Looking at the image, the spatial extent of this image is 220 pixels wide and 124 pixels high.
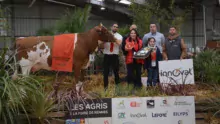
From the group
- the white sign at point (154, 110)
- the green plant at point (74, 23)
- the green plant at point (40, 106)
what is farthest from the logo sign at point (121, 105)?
the green plant at point (74, 23)

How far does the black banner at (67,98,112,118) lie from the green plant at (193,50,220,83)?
387 centimetres

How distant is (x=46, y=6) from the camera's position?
21.7 meters

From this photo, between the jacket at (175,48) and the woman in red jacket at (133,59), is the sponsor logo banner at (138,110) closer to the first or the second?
the woman in red jacket at (133,59)

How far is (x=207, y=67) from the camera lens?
8.53 m

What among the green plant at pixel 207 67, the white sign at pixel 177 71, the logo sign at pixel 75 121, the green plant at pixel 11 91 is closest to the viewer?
the green plant at pixel 11 91

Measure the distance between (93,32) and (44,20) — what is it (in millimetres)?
15805

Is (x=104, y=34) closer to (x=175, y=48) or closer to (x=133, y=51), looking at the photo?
(x=133, y=51)

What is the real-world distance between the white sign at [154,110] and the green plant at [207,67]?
2.80m

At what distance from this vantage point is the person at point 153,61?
6754 mm

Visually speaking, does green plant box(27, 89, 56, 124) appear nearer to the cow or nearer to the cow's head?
the cow

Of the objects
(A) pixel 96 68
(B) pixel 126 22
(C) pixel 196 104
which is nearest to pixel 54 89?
(C) pixel 196 104

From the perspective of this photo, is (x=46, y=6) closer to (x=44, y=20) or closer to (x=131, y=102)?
(x=44, y=20)

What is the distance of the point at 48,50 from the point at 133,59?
1925mm

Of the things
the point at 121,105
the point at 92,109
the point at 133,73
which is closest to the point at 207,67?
the point at 133,73
